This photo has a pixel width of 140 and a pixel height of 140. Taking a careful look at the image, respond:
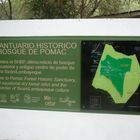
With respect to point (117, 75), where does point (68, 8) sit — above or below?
above

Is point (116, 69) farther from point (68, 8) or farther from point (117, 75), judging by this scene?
point (68, 8)

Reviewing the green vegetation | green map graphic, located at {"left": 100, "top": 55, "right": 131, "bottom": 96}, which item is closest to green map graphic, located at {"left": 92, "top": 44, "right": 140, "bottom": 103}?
green map graphic, located at {"left": 100, "top": 55, "right": 131, "bottom": 96}

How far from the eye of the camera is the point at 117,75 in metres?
5.82

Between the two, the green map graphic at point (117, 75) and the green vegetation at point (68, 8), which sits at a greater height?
the green vegetation at point (68, 8)

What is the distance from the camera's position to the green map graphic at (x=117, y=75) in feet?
18.9

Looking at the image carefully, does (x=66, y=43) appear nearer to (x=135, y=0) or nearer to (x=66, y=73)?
(x=66, y=73)

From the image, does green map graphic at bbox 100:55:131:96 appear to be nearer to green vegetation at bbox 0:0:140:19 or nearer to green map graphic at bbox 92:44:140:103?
green map graphic at bbox 92:44:140:103

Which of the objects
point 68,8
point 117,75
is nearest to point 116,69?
point 117,75

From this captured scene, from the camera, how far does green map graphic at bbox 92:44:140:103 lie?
577 centimetres

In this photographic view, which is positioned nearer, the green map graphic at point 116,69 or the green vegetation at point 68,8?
the green map graphic at point 116,69

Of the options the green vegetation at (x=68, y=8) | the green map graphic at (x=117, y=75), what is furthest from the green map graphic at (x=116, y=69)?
the green vegetation at (x=68, y=8)

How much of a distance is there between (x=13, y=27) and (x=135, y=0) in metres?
6.30

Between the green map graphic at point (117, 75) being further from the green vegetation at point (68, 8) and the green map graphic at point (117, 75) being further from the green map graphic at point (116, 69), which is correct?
the green vegetation at point (68, 8)

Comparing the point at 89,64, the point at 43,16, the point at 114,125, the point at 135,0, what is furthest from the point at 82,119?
the point at 135,0
